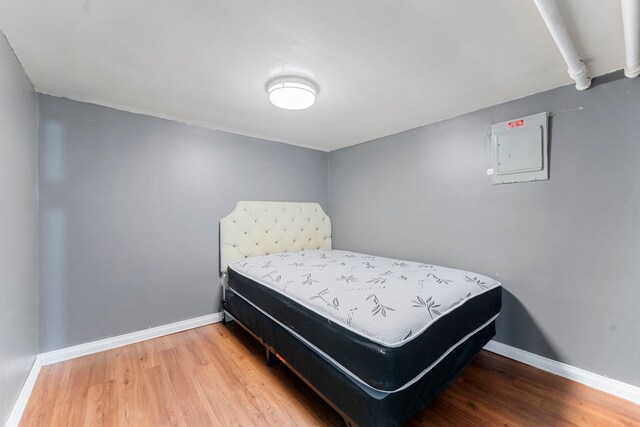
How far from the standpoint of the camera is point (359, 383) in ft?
4.25

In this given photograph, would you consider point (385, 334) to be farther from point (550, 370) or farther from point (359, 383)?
point (550, 370)

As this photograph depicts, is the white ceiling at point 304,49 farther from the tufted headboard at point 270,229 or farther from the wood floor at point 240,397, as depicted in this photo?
the wood floor at point 240,397

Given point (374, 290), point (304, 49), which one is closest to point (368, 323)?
point (374, 290)

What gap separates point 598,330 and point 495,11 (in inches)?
85.1

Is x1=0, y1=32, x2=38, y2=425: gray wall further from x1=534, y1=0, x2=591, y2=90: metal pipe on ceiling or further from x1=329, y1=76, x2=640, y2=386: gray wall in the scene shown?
x1=329, y1=76, x2=640, y2=386: gray wall

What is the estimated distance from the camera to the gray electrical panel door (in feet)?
6.76

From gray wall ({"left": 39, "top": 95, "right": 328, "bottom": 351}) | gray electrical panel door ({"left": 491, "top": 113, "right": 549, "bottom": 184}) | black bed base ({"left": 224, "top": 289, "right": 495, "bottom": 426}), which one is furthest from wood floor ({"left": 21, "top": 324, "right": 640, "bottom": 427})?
gray electrical panel door ({"left": 491, "top": 113, "right": 549, "bottom": 184})

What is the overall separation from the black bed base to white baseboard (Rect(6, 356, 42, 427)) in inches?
55.5

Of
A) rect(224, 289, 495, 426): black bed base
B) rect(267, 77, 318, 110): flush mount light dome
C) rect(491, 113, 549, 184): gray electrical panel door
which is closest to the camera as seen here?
rect(224, 289, 495, 426): black bed base

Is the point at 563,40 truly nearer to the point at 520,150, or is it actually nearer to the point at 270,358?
the point at 520,150

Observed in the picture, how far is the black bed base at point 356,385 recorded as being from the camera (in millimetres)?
1217

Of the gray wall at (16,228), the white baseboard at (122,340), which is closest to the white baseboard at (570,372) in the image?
the white baseboard at (122,340)

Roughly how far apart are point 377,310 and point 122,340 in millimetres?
2389

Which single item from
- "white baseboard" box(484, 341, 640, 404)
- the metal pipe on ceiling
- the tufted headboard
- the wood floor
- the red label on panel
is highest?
the metal pipe on ceiling
